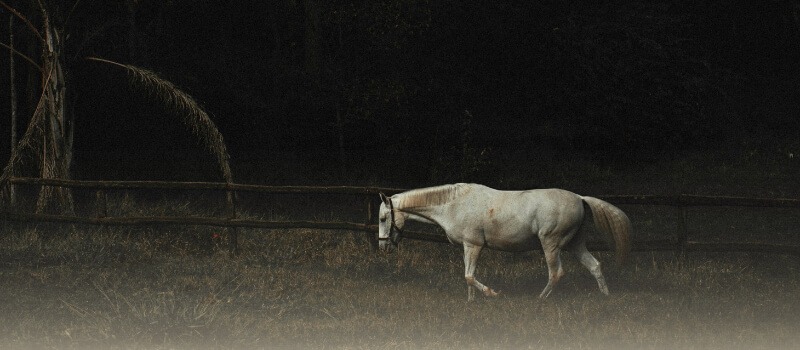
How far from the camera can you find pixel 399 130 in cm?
2762

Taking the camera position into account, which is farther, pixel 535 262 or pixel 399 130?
pixel 399 130

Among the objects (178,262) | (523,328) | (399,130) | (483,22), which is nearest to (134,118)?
(399,130)

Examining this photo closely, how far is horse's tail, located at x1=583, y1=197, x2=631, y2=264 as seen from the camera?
11.5 metres

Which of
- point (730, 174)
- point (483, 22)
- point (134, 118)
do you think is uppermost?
point (483, 22)

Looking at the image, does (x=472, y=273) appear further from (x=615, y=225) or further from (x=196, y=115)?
(x=196, y=115)

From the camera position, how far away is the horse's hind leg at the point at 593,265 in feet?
38.4

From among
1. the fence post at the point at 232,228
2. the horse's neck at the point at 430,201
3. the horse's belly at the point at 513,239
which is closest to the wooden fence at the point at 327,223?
the fence post at the point at 232,228

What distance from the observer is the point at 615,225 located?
11523mm

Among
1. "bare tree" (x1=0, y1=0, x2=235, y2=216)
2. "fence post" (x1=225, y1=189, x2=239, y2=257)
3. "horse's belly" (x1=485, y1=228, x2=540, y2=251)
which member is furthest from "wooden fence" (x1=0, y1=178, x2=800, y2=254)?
"horse's belly" (x1=485, y1=228, x2=540, y2=251)

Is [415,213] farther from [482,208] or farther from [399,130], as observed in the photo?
[399,130]

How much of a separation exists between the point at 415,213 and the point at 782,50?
25.0 metres

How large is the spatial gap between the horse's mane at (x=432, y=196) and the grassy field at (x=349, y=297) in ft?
3.32

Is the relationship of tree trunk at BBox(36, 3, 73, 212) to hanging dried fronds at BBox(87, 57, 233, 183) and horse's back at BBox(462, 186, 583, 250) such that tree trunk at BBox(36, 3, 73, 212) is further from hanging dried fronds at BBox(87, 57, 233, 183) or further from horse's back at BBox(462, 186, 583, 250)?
horse's back at BBox(462, 186, 583, 250)

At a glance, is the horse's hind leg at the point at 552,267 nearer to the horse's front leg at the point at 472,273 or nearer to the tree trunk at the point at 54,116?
the horse's front leg at the point at 472,273
